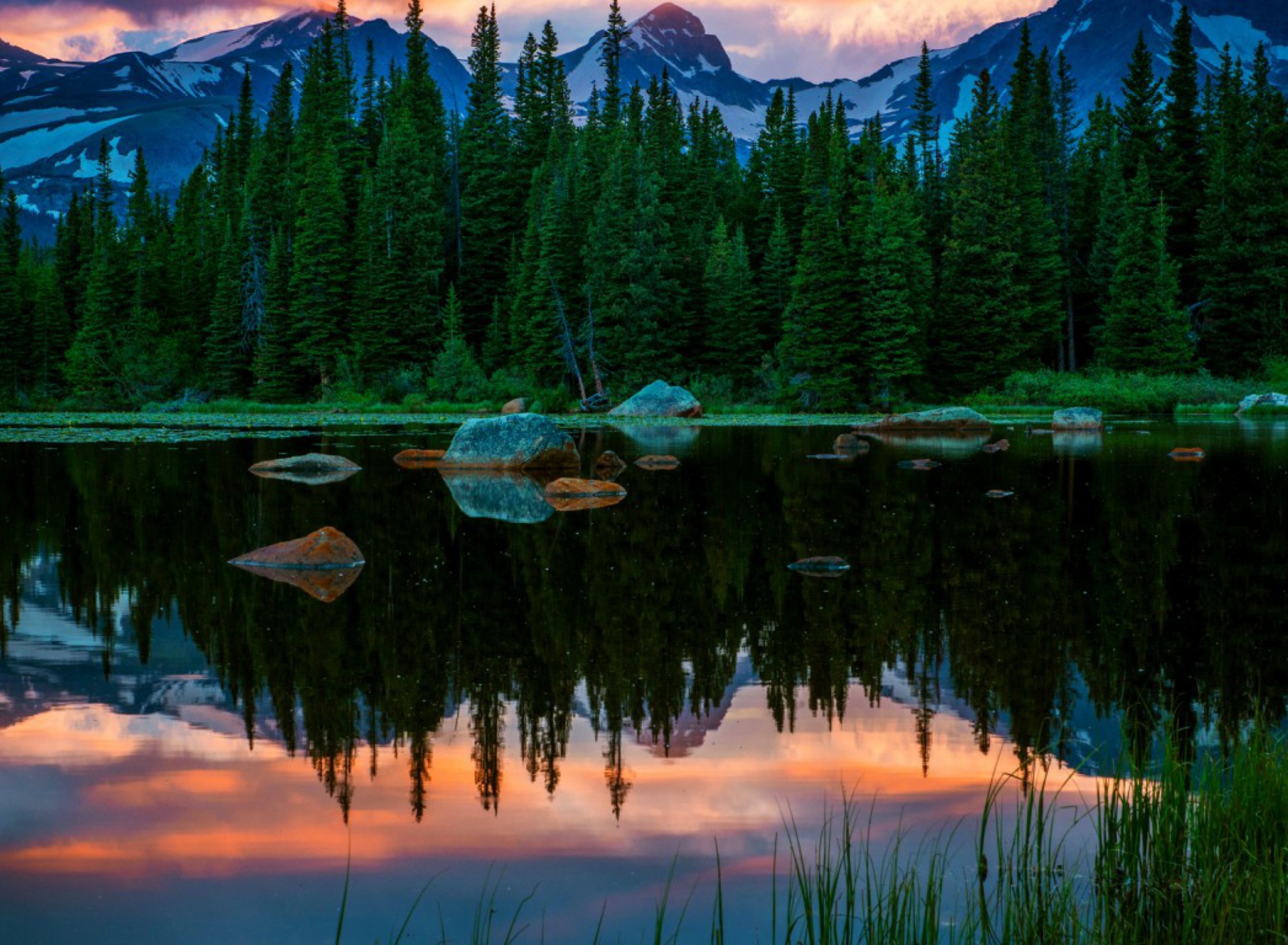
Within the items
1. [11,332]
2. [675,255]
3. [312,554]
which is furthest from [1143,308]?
[11,332]

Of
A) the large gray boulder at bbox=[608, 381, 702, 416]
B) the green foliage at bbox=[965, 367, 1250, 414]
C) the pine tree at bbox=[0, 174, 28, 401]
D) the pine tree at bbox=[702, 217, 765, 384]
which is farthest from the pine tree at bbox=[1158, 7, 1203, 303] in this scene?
the pine tree at bbox=[0, 174, 28, 401]

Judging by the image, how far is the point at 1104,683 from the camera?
775 centimetres

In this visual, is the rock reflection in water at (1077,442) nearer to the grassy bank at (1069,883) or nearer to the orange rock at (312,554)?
the orange rock at (312,554)

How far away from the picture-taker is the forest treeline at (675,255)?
55.8 m

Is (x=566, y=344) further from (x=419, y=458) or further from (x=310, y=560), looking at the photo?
(x=310, y=560)

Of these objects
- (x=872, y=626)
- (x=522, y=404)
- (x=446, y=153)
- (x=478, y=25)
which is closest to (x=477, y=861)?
(x=872, y=626)

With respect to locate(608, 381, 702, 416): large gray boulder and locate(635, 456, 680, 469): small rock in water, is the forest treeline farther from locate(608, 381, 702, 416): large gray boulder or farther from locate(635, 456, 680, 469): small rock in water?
locate(635, 456, 680, 469): small rock in water

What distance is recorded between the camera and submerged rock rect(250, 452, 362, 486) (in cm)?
2205

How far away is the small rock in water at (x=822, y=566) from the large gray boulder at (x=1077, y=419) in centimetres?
2930

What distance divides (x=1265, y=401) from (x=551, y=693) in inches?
1942

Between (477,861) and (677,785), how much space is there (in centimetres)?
128

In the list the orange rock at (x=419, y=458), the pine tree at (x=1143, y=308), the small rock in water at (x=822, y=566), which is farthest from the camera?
the pine tree at (x=1143, y=308)

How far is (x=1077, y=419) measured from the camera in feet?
130

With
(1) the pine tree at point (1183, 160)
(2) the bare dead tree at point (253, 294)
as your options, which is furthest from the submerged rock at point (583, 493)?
(1) the pine tree at point (1183, 160)
